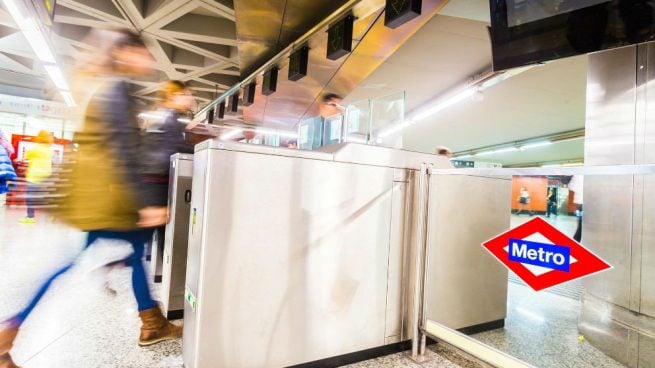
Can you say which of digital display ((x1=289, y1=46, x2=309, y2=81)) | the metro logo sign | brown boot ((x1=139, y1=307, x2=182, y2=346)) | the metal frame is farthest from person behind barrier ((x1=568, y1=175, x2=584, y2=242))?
digital display ((x1=289, y1=46, x2=309, y2=81))

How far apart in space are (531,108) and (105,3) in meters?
9.11

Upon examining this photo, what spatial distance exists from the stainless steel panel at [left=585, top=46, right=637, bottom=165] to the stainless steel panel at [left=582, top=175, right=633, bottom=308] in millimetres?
179

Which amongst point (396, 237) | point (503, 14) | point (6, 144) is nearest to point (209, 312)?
point (396, 237)

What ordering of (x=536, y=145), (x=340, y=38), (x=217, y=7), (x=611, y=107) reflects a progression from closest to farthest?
1. (x=611, y=107)
2. (x=340, y=38)
3. (x=217, y=7)
4. (x=536, y=145)

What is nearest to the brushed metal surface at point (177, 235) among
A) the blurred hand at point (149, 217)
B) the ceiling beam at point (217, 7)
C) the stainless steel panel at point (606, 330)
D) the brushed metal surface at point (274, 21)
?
the blurred hand at point (149, 217)

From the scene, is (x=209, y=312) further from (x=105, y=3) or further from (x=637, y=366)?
(x=105, y=3)

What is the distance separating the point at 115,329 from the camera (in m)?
1.96

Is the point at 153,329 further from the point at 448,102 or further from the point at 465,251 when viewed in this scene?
the point at 448,102

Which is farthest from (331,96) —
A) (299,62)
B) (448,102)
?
(448,102)

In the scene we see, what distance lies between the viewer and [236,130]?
10703 millimetres

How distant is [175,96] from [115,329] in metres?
1.49

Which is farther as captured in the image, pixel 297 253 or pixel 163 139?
pixel 163 139

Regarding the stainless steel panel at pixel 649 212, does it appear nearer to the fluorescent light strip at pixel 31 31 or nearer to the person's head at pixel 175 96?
the person's head at pixel 175 96

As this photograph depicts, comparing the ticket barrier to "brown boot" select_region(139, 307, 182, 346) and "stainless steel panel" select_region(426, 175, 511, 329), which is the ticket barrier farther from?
"brown boot" select_region(139, 307, 182, 346)
